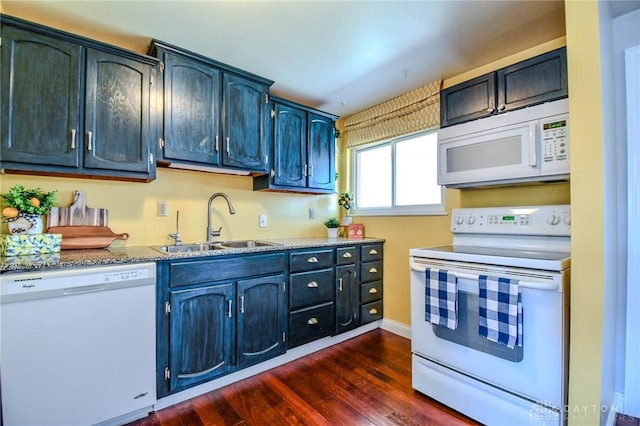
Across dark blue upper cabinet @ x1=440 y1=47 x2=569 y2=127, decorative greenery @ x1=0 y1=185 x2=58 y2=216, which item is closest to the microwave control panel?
dark blue upper cabinet @ x1=440 y1=47 x2=569 y2=127

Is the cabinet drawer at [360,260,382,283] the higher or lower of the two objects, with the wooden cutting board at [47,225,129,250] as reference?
lower

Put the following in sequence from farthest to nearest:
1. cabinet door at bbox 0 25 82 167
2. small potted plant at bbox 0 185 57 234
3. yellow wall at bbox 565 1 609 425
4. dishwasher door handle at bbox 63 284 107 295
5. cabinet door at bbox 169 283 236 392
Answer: cabinet door at bbox 169 283 236 392, small potted plant at bbox 0 185 57 234, cabinet door at bbox 0 25 82 167, dishwasher door handle at bbox 63 284 107 295, yellow wall at bbox 565 1 609 425

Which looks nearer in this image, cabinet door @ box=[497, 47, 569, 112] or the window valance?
cabinet door @ box=[497, 47, 569, 112]

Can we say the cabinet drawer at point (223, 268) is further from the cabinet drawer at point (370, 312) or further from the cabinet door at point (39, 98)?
the cabinet drawer at point (370, 312)

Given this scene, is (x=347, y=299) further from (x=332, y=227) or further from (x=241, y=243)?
(x=241, y=243)

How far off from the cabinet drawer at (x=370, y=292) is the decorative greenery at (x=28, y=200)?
7.83 ft

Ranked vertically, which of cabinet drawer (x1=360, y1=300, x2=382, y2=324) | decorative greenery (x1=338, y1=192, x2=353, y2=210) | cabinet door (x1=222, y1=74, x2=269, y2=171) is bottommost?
cabinet drawer (x1=360, y1=300, x2=382, y2=324)

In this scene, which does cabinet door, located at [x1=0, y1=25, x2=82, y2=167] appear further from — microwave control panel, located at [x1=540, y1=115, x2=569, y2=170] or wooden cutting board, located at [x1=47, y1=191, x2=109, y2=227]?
microwave control panel, located at [x1=540, y1=115, x2=569, y2=170]

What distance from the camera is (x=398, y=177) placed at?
3010 mm

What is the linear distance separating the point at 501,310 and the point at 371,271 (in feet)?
4.80

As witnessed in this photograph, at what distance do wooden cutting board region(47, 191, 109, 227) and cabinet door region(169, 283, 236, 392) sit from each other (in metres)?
0.80

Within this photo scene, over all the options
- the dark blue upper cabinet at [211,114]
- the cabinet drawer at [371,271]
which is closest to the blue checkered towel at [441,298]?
the cabinet drawer at [371,271]

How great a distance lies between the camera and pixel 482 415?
1.58m

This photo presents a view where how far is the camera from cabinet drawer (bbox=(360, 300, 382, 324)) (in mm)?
2795
